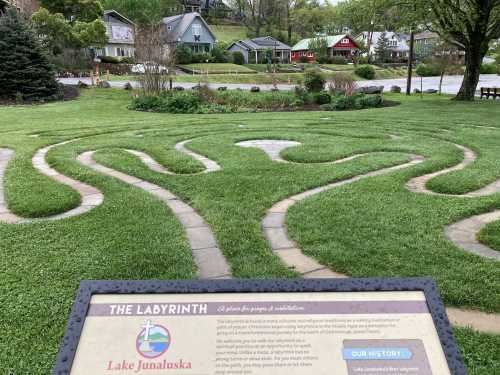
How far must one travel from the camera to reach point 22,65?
20875 mm

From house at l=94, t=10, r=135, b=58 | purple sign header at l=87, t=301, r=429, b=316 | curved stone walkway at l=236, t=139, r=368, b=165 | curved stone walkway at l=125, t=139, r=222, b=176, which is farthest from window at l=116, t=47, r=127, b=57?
purple sign header at l=87, t=301, r=429, b=316

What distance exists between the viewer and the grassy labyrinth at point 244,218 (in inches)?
120

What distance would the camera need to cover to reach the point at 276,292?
169cm

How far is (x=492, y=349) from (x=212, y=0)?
97505mm

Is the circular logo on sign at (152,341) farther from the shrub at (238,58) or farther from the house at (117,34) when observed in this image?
the shrub at (238,58)

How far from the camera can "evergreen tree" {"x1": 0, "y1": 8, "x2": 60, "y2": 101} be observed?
67.5 ft

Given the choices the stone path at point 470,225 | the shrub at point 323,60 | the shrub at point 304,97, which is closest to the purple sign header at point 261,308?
the stone path at point 470,225

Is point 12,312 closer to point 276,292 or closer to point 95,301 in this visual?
point 95,301

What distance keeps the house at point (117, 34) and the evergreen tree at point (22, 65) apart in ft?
104

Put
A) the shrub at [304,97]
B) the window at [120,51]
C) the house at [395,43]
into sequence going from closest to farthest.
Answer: the shrub at [304,97]
the window at [120,51]
the house at [395,43]

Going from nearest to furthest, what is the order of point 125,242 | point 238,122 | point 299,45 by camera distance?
1. point 125,242
2. point 238,122
3. point 299,45

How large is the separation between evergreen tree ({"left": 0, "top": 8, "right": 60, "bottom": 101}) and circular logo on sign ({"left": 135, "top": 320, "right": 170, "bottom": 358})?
21.5 meters

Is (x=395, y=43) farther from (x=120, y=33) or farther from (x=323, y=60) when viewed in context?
(x=120, y=33)

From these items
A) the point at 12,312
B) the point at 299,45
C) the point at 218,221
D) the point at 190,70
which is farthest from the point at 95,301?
the point at 299,45
